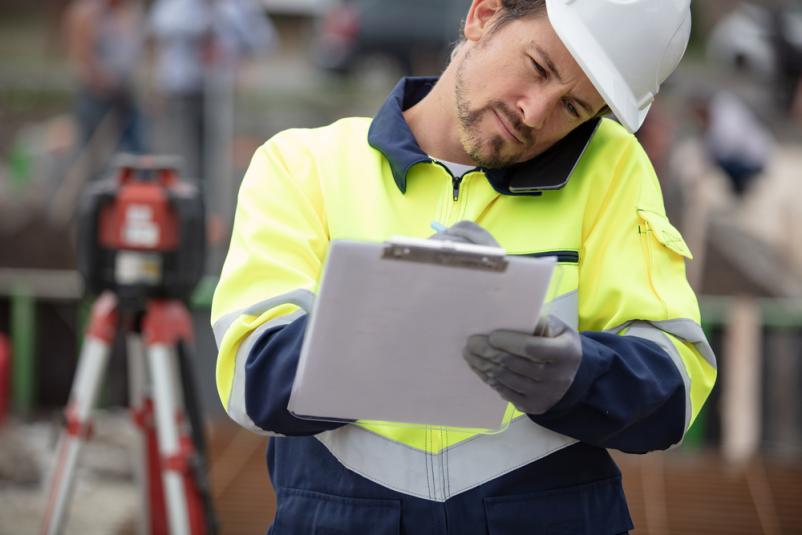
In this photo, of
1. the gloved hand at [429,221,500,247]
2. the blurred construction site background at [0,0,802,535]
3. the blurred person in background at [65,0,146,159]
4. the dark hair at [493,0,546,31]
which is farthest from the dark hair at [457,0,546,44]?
the blurred person in background at [65,0,146,159]

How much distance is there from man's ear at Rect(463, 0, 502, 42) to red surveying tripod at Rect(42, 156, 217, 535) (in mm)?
1707

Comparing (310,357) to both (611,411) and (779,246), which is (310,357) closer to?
(611,411)

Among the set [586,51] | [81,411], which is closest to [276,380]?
[586,51]

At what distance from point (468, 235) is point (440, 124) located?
0.49m

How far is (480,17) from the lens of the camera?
206 centimetres

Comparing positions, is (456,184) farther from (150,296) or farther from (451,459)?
(150,296)

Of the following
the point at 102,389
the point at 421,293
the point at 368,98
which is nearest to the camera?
the point at 421,293

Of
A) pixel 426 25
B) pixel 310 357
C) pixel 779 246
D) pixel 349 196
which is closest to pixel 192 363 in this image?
pixel 349 196

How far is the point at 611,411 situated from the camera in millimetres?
1727

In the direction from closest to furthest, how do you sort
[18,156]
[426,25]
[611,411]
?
[611,411]
[18,156]
[426,25]

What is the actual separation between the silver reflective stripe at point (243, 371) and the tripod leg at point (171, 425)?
1748 millimetres

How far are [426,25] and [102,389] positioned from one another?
7.49 metres

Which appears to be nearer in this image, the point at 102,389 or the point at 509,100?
the point at 509,100

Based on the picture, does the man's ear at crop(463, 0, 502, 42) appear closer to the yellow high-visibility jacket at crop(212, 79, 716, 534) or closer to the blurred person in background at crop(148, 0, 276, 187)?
the yellow high-visibility jacket at crop(212, 79, 716, 534)
